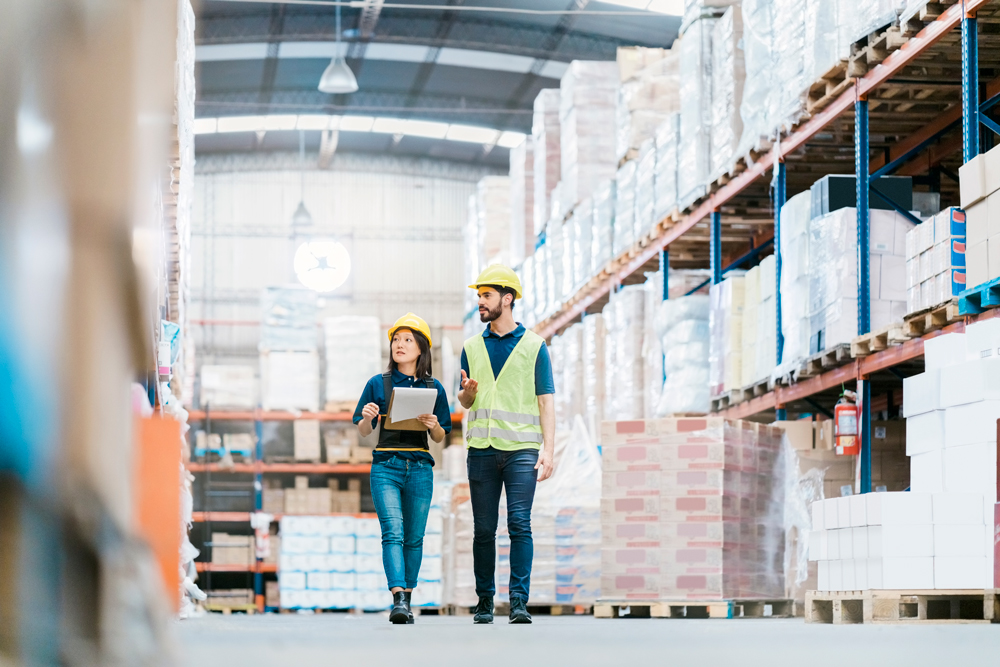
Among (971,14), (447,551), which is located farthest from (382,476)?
(447,551)

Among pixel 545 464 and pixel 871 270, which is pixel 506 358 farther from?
pixel 871 270

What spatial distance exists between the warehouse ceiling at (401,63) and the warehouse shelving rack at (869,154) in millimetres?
7289

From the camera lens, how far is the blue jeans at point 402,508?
6.22 metres

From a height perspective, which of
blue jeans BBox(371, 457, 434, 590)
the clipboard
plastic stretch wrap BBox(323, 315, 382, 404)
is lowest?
blue jeans BBox(371, 457, 434, 590)

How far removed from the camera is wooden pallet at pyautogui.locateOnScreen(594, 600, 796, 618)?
23.8 ft

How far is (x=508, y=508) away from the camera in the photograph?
241 inches

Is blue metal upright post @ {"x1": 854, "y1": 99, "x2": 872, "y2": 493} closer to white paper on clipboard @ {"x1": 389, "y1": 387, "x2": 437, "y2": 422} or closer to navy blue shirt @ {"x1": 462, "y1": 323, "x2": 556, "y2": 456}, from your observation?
navy blue shirt @ {"x1": 462, "y1": 323, "x2": 556, "y2": 456}

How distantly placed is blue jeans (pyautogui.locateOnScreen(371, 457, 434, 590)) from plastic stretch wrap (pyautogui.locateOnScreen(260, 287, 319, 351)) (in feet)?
38.2

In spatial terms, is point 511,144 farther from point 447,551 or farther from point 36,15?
point 36,15

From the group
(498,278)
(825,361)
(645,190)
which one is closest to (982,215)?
(825,361)

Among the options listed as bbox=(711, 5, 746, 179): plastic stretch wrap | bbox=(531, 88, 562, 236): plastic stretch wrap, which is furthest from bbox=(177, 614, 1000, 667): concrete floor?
bbox=(531, 88, 562, 236): plastic stretch wrap

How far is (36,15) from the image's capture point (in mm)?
552

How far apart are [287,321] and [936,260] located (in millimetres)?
12569

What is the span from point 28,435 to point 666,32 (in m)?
17.4
